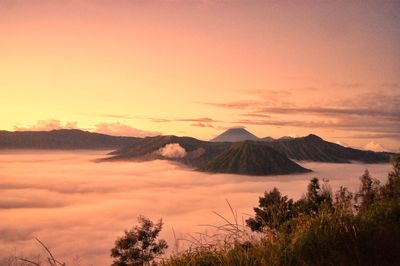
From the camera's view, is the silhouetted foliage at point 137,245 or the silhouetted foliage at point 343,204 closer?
the silhouetted foliage at point 343,204

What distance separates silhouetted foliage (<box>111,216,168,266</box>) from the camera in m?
59.7

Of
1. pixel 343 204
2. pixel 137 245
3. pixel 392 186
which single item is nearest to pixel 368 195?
pixel 392 186

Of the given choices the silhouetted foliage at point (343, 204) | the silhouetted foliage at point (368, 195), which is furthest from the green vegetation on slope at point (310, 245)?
the silhouetted foliage at point (368, 195)

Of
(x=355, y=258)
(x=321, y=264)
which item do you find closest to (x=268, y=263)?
(x=321, y=264)

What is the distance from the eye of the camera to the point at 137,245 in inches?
2544

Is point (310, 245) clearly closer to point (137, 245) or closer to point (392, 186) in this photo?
point (392, 186)

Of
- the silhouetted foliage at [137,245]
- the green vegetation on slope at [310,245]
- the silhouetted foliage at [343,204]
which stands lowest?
the silhouetted foliage at [137,245]

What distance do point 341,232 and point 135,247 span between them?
59871mm

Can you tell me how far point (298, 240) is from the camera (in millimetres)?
6758

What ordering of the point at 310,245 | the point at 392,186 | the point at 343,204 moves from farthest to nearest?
the point at 392,186, the point at 343,204, the point at 310,245

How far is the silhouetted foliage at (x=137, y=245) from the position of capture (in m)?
59.7

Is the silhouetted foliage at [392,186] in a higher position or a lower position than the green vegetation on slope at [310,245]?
higher

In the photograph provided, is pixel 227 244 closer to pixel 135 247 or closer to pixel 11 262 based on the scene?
pixel 11 262

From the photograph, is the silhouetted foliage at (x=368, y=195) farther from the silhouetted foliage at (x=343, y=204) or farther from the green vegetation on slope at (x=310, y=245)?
the green vegetation on slope at (x=310, y=245)
